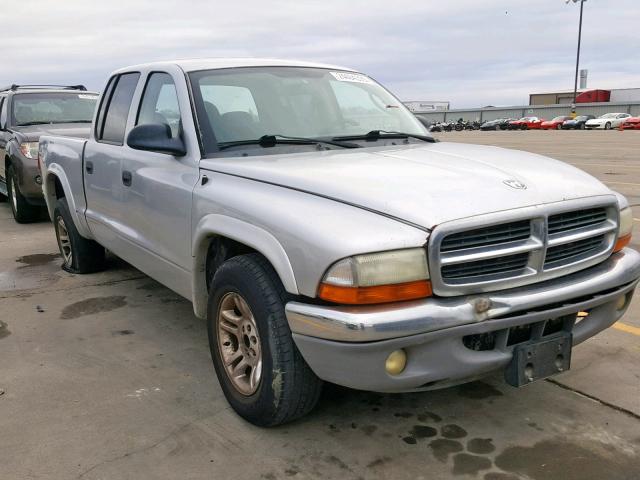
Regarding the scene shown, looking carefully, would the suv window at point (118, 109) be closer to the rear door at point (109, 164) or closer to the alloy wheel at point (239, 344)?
the rear door at point (109, 164)

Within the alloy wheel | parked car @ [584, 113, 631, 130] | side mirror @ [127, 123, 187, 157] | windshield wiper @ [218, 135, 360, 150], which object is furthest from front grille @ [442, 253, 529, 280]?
parked car @ [584, 113, 631, 130]

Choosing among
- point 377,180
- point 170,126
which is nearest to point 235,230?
point 377,180

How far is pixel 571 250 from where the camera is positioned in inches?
112

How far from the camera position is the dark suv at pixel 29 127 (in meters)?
8.14

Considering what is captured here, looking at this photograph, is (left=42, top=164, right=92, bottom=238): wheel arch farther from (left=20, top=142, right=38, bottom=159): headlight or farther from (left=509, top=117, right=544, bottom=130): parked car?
(left=509, top=117, right=544, bottom=130): parked car

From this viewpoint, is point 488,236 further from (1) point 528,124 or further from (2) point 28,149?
(1) point 528,124

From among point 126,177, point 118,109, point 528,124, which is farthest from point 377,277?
point 528,124

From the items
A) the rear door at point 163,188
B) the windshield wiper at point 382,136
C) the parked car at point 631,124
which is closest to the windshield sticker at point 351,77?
the windshield wiper at point 382,136

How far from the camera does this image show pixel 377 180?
2768 mm

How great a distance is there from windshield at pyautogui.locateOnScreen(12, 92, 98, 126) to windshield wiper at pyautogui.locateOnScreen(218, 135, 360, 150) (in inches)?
252

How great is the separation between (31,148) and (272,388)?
668 centimetres

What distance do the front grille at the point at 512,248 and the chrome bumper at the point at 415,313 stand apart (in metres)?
0.05

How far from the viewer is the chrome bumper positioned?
92.7 inches

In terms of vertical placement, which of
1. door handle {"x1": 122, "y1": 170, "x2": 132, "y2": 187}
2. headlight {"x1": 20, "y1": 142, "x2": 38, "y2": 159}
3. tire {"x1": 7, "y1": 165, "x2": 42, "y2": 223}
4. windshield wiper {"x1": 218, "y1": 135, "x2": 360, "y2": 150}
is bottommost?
tire {"x1": 7, "y1": 165, "x2": 42, "y2": 223}
